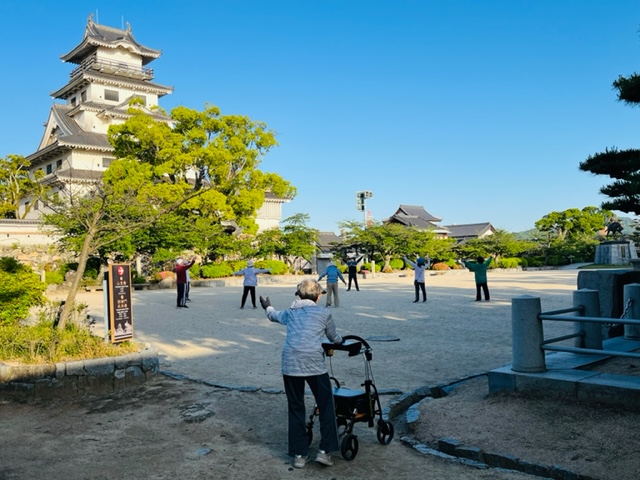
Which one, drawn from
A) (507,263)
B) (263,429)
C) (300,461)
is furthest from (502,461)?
(507,263)

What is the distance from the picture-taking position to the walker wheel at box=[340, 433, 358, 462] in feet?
14.6

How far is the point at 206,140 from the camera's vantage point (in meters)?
32.6

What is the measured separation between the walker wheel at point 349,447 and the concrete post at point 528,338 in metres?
2.51

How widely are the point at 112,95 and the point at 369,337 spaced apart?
127 feet

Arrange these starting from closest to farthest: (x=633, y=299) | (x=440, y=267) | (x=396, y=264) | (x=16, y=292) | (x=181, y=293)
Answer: (x=633, y=299) → (x=16, y=292) → (x=181, y=293) → (x=396, y=264) → (x=440, y=267)

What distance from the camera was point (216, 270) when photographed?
101 feet

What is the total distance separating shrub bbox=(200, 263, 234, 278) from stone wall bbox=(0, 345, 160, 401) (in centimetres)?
2338

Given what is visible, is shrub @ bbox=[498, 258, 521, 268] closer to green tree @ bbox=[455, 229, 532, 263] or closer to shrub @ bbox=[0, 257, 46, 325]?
green tree @ bbox=[455, 229, 532, 263]

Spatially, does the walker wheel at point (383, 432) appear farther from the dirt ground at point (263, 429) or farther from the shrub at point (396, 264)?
the shrub at point (396, 264)

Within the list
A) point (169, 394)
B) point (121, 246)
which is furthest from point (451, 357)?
A: point (121, 246)

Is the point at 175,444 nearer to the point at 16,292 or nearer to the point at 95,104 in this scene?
the point at 16,292

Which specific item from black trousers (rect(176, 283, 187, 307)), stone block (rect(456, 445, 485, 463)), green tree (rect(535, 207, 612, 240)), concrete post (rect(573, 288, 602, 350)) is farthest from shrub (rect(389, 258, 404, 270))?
stone block (rect(456, 445, 485, 463))

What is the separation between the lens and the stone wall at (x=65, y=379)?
6867mm

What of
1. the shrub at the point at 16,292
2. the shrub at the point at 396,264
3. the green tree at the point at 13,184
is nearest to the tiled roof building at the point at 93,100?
the green tree at the point at 13,184
